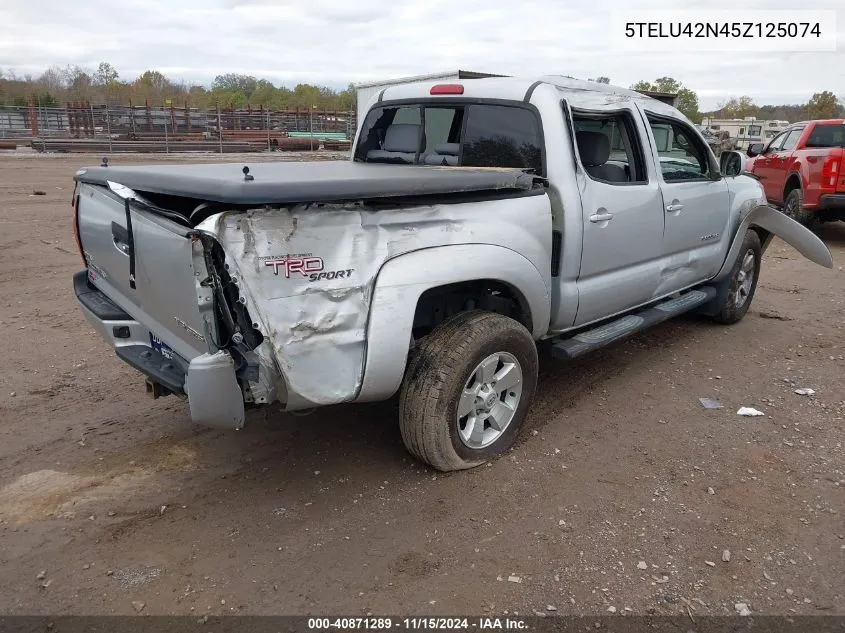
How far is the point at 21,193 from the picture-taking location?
13789 millimetres

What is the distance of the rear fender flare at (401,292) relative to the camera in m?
2.84

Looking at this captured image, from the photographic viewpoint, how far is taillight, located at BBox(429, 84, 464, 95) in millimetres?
4176

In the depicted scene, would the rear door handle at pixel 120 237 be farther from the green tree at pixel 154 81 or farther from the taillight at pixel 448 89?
the green tree at pixel 154 81

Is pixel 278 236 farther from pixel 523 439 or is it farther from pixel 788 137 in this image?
pixel 788 137

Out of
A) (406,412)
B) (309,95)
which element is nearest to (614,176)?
(406,412)

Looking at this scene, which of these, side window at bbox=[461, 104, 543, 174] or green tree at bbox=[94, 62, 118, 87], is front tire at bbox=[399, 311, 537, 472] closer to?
side window at bbox=[461, 104, 543, 174]

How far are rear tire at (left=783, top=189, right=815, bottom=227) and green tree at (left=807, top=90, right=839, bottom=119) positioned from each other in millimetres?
46236

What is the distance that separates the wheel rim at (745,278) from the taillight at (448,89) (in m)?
3.21

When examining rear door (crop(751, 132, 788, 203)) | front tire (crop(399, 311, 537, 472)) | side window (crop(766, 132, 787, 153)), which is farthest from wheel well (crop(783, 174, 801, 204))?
front tire (crop(399, 311, 537, 472))

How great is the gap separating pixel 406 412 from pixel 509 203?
119 cm

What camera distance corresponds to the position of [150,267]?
114 inches

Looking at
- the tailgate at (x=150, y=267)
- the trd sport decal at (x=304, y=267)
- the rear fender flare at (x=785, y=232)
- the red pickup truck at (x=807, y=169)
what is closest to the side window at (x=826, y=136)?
the red pickup truck at (x=807, y=169)

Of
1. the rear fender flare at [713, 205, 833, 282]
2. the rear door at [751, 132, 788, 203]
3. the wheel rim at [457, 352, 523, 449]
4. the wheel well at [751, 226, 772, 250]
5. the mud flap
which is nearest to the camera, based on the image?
the mud flap

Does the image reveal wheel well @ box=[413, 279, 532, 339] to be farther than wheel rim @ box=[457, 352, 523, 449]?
Yes
